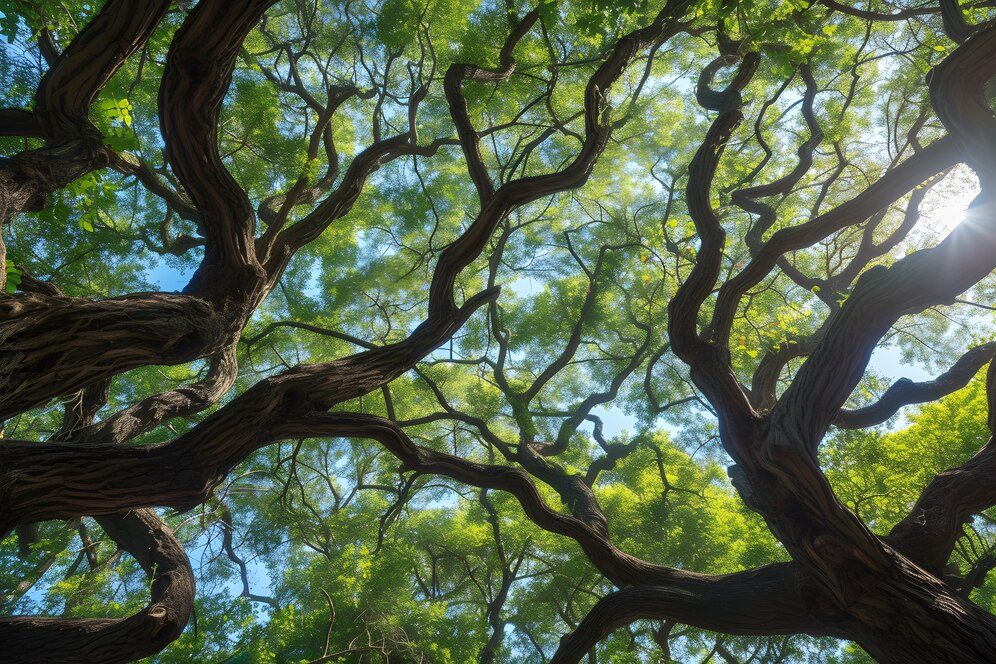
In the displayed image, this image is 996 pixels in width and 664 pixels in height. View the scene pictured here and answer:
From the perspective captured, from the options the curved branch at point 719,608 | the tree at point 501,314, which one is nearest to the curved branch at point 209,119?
the tree at point 501,314

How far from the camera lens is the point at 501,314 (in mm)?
8164

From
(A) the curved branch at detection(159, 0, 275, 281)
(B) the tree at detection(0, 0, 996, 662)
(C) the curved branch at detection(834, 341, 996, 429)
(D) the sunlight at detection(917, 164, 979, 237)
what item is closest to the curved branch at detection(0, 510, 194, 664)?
(B) the tree at detection(0, 0, 996, 662)

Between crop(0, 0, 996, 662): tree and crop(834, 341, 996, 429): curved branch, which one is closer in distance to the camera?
crop(0, 0, 996, 662): tree

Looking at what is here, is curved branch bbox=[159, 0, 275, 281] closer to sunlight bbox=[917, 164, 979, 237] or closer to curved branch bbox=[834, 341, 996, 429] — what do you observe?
curved branch bbox=[834, 341, 996, 429]

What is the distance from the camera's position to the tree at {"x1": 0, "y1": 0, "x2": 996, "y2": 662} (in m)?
3.02

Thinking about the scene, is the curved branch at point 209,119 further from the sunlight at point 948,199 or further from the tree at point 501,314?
the sunlight at point 948,199

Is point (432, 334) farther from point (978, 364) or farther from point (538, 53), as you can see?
point (978, 364)

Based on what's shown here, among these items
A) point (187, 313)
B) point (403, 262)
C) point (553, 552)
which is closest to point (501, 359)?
point (403, 262)

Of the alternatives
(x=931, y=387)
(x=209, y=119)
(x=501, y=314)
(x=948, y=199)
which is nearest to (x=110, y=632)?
(x=209, y=119)

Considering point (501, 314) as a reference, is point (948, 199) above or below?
below

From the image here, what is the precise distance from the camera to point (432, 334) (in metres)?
4.12

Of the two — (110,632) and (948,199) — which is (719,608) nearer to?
(110,632)

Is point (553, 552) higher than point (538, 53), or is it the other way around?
point (538, 53)

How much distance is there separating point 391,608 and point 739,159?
726 cm
